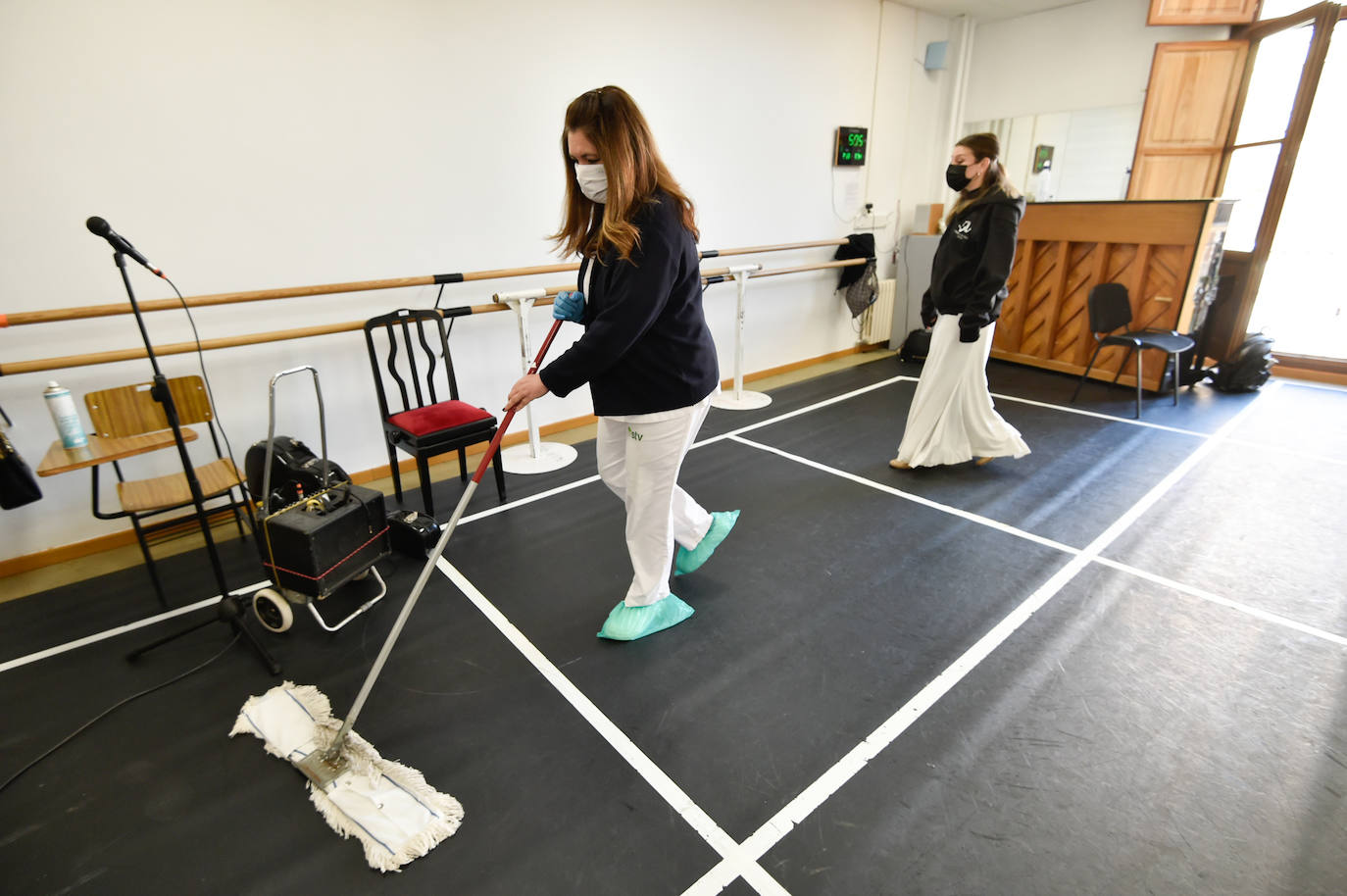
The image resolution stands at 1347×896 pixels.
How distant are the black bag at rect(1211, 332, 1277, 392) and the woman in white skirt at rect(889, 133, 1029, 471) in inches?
106

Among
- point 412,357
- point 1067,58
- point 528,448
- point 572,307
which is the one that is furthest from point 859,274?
point 572,307

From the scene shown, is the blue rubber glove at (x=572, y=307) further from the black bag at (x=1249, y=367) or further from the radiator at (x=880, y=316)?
the black bag at (x=1249, y=367)

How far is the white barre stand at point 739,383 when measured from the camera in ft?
15.1

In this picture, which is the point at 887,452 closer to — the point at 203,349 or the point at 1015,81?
the point at 203,349

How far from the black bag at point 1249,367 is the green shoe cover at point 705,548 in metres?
4.64

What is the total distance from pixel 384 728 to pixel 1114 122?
696cm

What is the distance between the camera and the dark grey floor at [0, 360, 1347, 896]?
1.47m

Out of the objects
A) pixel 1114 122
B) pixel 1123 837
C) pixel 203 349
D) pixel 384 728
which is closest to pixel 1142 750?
pixel 1123 837

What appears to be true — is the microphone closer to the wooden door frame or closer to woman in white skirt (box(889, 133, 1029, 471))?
woman in white skirt (box(889, 133, 1029, 471))

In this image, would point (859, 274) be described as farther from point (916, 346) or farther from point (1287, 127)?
point (1287, 127)

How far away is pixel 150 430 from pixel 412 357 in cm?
105

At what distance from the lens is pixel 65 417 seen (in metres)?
2.38

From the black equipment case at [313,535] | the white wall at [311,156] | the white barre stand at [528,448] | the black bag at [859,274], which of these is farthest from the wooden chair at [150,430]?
the black bag at [859,274]

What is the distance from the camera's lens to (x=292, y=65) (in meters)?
2.92
